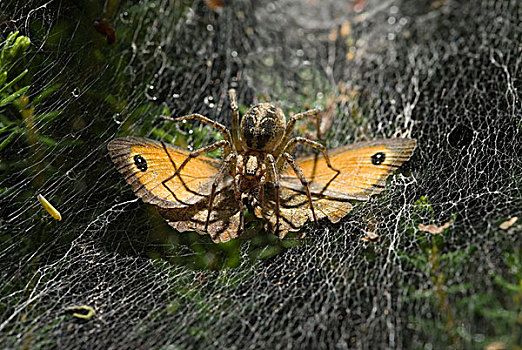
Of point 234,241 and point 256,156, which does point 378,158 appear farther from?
point 234,241

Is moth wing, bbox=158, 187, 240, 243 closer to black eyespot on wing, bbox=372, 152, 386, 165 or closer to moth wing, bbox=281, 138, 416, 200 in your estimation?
moth wing, bbox=281, 138, 416, 200

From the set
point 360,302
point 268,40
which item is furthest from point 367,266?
point 268,40

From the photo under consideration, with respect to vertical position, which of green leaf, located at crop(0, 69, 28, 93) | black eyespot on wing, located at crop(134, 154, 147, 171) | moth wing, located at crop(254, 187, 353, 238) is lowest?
moth wing, located at crop(254, 187, 353, 238)

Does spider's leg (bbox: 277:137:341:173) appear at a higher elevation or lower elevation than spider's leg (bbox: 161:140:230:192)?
lower

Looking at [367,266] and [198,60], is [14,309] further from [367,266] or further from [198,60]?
[198,60]

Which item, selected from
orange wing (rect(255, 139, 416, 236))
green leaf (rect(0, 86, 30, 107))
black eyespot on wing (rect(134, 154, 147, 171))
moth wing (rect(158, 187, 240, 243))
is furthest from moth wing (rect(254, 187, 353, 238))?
green leaf (rect(0, 86, 30, 107))

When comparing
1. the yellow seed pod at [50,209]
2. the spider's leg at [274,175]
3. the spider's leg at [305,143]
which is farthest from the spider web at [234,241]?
the spider's leg at [305,143]

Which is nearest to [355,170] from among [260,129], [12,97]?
[260,129]
